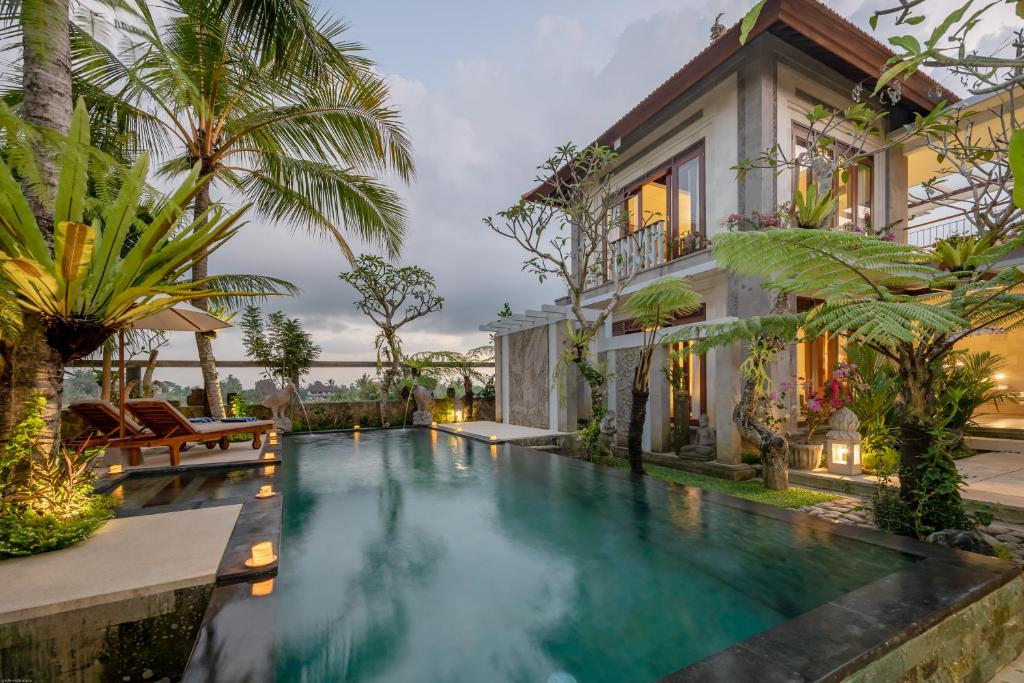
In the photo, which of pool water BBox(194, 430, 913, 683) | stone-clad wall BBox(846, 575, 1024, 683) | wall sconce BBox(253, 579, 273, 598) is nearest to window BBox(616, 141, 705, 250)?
pool water BBox(194, 430, 913, 683)

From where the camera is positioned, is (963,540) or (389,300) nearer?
(963,540)

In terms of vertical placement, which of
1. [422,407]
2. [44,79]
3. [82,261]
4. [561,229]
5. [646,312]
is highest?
[561,229]

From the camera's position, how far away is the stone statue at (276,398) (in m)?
10.6

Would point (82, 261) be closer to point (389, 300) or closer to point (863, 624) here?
point (863, 624)

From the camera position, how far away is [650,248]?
9.55 meters

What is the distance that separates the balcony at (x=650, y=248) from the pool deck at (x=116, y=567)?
7.22m

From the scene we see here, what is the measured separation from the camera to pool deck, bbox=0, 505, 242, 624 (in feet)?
7.97

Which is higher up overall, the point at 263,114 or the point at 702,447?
the point at 263,114

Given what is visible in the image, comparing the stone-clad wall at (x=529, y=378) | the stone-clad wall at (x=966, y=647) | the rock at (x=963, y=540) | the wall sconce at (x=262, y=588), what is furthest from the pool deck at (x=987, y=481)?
the stone-clad wall at (x=529, y=378)

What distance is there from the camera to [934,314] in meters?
3.09

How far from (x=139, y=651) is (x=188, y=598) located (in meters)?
0.30

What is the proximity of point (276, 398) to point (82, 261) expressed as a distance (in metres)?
8.43

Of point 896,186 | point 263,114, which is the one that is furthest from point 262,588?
point 896,186

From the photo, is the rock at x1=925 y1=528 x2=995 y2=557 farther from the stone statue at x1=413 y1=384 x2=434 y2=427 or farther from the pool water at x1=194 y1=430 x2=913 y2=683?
the stone statue at x1=413 y1=384 x2=434 y2=427
